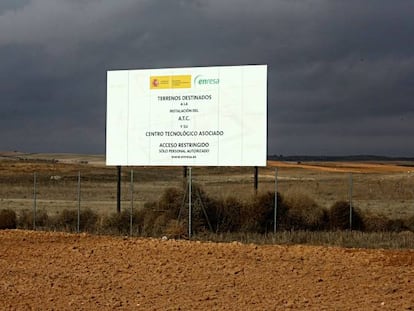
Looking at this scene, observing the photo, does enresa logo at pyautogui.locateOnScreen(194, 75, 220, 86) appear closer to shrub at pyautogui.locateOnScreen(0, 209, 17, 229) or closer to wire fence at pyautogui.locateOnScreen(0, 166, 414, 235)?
wire fence at pyautogui.locateOnScreen(0, 166, 414, 235)

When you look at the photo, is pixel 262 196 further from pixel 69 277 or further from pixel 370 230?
pixel 69 277

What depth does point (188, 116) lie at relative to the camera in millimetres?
23359

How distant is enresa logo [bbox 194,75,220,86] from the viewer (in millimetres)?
23188

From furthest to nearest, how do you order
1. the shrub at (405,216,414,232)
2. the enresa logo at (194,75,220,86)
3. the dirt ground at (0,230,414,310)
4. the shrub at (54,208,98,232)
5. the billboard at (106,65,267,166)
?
the shrub at (54,208,98,232) → the shrub at (405,216,414,232) → the enresa logo at (194,75,220,86) → the billboard at (106,65,267,166) → the dirt ground at (0,230,414,310)

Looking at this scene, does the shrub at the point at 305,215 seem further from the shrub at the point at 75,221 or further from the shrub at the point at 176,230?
the shrub at the point at 75,221

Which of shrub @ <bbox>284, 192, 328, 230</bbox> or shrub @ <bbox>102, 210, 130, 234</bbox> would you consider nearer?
shrub @ <bbox>284, 192, 328, 230</bbox>

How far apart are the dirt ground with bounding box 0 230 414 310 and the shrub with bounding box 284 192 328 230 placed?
5.80m

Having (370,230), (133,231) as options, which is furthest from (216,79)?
(370,230)

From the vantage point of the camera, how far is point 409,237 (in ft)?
69.4

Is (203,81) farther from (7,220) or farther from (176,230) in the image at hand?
(7,220)

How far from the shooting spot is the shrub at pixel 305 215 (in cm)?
2364

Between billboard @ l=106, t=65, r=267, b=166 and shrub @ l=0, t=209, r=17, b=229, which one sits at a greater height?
billboard @ l=106, t=65, r=267, b=166

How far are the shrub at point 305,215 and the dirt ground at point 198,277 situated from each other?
5.80 m

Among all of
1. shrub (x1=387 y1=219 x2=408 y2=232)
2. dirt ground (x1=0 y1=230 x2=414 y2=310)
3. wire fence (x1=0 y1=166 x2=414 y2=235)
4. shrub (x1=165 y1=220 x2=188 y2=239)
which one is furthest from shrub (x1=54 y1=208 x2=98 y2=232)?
shrub (x1=387 y1=219 x2=408 y2=232)
